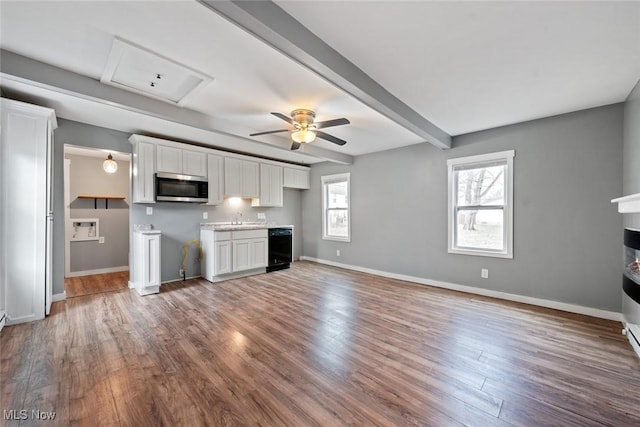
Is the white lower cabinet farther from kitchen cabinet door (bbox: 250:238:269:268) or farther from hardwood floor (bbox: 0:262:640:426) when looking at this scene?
hardwood floor (bbox: 0:262:640:426)

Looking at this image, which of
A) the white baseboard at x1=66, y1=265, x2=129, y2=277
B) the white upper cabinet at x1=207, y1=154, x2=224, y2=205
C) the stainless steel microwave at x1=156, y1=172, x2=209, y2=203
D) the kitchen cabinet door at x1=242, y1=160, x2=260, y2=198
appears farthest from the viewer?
the kitchen cabinet door at x1=242, y1=160, x2=260, y2=198

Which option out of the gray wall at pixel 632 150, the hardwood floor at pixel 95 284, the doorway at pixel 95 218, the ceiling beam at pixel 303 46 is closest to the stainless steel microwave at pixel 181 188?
the doorway at pixel 95 218

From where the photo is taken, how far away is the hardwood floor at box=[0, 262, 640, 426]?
5.34ft

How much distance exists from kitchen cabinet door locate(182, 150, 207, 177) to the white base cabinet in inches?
48.6

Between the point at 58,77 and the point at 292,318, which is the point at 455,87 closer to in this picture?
the point at 292,318

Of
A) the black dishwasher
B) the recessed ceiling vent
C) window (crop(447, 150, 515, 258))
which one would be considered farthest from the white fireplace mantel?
the black dishwasher

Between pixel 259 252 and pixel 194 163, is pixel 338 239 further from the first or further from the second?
pixel 194 163

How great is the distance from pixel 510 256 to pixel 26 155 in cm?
621

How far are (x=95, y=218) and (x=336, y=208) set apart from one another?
508cm

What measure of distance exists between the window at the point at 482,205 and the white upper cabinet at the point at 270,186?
3603mm

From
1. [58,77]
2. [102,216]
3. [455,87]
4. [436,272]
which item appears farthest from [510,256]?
[102,216]

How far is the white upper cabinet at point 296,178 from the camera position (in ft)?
20.6

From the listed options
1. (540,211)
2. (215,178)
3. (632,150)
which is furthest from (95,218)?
(632,150)

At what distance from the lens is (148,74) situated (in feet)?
7.95
